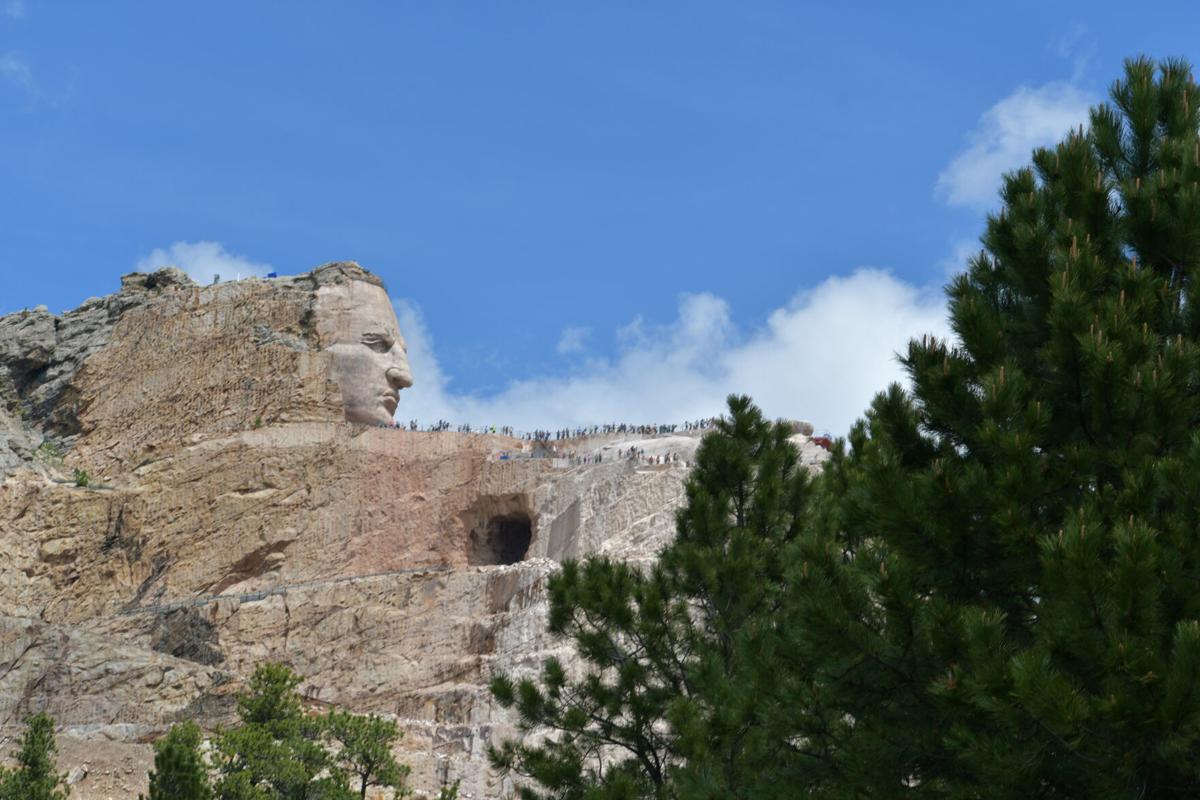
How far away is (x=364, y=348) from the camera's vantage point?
62.1 m

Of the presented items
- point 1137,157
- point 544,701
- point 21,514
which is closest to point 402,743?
point 544,701

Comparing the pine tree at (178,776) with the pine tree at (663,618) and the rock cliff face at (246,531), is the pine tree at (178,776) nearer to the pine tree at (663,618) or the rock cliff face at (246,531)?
the rock cliff face at (246,531)

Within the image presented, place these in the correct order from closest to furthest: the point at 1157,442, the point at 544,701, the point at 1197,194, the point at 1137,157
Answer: the point at 1157,442 < the point at 1197,194 < the point at 1137,157 < the point at 544,701

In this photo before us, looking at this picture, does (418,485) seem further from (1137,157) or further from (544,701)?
(1137,157)

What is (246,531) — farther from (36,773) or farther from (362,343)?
(36,773)

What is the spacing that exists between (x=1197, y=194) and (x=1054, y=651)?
4.68 m

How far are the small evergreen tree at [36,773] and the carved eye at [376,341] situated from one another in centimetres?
2865

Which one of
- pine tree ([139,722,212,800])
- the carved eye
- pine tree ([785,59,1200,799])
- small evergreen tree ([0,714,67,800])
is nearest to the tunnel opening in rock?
the carved eye

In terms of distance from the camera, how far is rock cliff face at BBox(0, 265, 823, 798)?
46.1 metres

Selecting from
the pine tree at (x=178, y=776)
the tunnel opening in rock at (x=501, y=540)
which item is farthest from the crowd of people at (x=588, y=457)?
the pine tree at (x=178, y=776)

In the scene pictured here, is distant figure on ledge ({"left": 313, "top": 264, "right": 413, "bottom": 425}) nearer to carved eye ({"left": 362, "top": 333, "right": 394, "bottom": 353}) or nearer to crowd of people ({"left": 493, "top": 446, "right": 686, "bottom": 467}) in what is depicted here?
carved eye ({"left": 362, "top": 333, "right": 394, "bottom": 353})

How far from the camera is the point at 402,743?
1646 inches

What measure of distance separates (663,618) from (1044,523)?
941cm

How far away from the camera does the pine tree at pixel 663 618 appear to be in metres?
22.5
